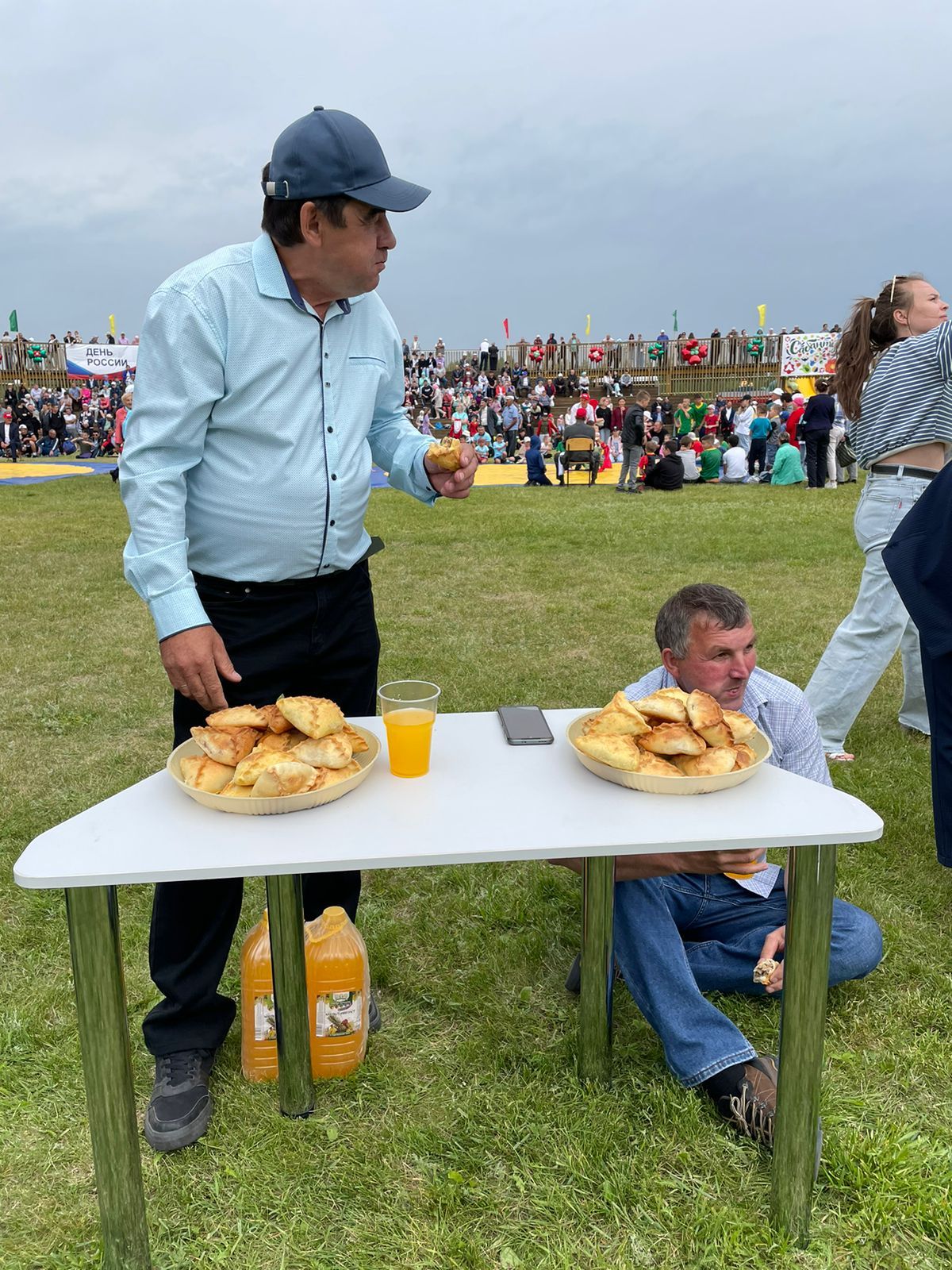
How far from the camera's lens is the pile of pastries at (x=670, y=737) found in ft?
5.37

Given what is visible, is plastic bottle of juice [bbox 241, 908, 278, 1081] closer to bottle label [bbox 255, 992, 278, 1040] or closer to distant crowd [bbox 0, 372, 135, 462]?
bottle label [bbox 255, 992, 278, 1040]

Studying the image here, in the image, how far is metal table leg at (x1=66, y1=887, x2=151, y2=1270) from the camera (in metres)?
1.50

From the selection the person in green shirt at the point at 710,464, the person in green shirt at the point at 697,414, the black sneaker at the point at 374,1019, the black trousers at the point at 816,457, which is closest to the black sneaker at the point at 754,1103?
the black sneaker at the point at 374,1019

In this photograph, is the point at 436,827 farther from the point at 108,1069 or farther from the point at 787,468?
the point at 787,468

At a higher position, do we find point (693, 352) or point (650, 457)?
point (693, 352)

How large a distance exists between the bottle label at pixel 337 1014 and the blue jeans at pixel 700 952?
651 millimetres

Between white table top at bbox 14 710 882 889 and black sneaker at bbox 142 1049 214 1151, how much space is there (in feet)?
2.70

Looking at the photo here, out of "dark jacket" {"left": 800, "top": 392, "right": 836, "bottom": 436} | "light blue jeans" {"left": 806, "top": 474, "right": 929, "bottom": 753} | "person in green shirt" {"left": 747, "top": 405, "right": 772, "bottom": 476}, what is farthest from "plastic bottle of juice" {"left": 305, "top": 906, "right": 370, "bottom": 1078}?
"person in green shirt" {"left": 747, "top": 405, "right": 772, "bottom": 476}

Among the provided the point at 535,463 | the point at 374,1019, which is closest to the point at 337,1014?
the point at 374,1019

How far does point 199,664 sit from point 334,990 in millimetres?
881

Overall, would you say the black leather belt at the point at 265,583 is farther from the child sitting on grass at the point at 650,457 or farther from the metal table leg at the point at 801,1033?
the child sitting on grass at the point at 650,457

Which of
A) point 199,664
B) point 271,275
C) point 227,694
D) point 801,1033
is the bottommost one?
point 801,1033

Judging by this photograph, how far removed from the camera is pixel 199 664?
1857 mm

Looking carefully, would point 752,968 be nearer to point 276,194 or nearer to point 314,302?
point 314,302
